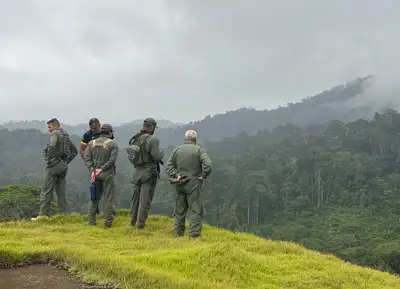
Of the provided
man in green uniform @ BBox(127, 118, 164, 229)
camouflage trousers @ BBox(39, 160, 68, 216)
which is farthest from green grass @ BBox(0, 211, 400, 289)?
camouflage trousers @ BBox(39, 160, 68, 216)

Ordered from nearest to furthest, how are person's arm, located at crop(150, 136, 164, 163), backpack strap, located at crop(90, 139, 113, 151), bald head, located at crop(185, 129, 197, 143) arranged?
bald head, located at crop(185, 129, 197, 143) < person's arm, located at crop(150, 136, 164, 163) < backpack strap, located at crop(90, 139, 113, 151)

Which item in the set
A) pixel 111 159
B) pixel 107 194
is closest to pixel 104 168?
pixel 111 159

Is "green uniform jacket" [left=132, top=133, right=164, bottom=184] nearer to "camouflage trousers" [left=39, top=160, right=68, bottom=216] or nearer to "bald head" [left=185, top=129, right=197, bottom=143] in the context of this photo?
"bald head" [left=185, top=129, right=197, bottom=143]

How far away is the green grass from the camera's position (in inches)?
215

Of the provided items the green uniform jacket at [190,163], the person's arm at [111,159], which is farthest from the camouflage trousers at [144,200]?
the green uniform jacket at [190,163]

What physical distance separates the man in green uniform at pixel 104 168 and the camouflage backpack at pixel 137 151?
1.07 ft

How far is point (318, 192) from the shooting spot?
7006cm

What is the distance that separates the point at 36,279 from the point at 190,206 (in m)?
3.79

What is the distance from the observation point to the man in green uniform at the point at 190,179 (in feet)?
28.9

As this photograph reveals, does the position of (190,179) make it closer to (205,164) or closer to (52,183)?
(205,164)

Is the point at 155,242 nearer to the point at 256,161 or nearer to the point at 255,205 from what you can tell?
the point at 255,205

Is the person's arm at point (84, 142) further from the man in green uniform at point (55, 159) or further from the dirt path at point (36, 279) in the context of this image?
the dirt path at point (36, 279)

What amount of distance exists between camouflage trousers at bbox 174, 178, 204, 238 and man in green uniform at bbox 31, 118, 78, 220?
292cm

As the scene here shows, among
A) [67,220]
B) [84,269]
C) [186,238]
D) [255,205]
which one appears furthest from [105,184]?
[255,205]
